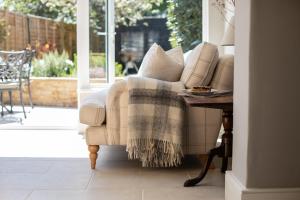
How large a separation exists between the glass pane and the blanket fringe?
1.97 m

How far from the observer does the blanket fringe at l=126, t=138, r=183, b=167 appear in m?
3.10

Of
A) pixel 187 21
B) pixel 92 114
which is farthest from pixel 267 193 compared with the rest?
pixel 187 21

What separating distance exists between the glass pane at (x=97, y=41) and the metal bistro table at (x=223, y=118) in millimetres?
2208

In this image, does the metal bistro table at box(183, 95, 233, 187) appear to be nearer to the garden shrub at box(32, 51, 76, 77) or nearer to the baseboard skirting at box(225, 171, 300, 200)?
the baseboard skirting at box(225, 171, 300, 200)

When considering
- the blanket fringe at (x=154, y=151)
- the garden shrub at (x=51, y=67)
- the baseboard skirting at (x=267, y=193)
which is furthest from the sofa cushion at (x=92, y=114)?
the garden shrub at (x=51, y=67)

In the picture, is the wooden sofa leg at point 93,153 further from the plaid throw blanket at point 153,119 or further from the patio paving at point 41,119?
the patio paving at point 41,119

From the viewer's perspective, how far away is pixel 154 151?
314cm

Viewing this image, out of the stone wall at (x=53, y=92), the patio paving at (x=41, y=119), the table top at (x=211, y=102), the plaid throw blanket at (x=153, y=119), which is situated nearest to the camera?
the table top at (x=211, y=102)

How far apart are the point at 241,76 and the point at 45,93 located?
5422 mm

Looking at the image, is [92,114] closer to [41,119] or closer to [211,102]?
[211,102]

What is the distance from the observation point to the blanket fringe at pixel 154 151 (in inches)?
122

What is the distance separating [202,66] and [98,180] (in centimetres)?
114

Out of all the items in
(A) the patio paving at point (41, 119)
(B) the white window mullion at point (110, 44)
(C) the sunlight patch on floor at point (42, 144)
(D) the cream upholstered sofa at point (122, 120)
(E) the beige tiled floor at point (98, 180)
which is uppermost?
(B) the white window mullion at point (110, 44)

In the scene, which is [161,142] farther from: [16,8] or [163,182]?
A: [16,8]
